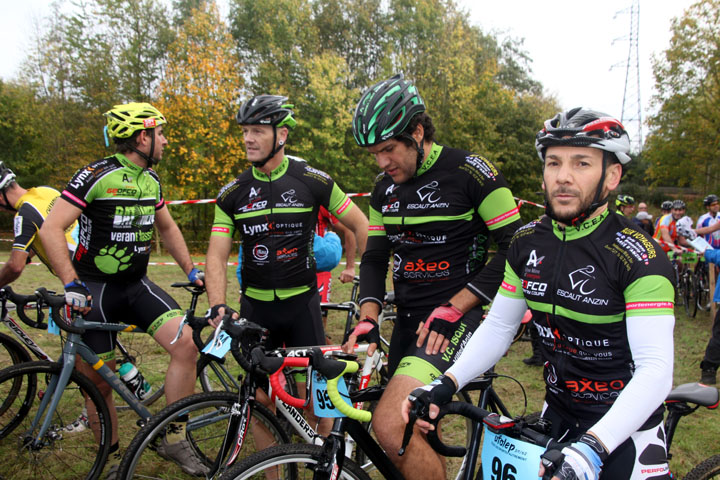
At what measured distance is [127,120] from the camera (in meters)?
3.72

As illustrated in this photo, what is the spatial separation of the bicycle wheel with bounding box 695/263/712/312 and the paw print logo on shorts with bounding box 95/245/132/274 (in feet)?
33.7

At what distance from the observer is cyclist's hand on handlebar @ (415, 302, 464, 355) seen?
→ 2596 mm

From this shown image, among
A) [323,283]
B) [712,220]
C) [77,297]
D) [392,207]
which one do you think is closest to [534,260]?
[392,207]

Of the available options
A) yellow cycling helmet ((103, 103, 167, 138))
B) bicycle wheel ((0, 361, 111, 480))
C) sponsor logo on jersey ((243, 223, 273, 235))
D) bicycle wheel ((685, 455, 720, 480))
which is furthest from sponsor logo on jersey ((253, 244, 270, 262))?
bicycle wheel ((685, 455, 720, 480))

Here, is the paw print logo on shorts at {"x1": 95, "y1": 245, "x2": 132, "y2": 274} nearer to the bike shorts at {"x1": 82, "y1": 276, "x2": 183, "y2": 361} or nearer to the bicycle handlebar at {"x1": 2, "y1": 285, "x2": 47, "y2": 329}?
the bike shorts at {"x1": 82, "y1": 276, "x2": 183, "y2": 361}

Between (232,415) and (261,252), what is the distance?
1202mm

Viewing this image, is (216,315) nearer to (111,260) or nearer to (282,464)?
(282,464)

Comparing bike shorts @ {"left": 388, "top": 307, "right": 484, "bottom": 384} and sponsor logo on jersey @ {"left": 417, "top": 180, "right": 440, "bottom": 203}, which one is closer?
bike shorts @ {"left": 388, "top": 307, "right": 484, "bottom": 384}

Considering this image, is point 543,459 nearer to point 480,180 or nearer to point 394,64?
point 480,180

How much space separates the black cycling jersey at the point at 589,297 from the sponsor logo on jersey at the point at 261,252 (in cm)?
197

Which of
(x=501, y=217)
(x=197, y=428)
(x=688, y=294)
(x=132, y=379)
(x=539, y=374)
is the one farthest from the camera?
(x=688, y=294)

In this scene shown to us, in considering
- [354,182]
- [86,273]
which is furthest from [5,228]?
[86,273]

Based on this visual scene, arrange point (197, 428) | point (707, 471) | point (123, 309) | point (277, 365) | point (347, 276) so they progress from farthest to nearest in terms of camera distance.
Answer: point (347, 276)
point (123, 309)
point (197, 428)
point (277, 365)
point (707, 471)

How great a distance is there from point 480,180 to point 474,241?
369 millimetres
